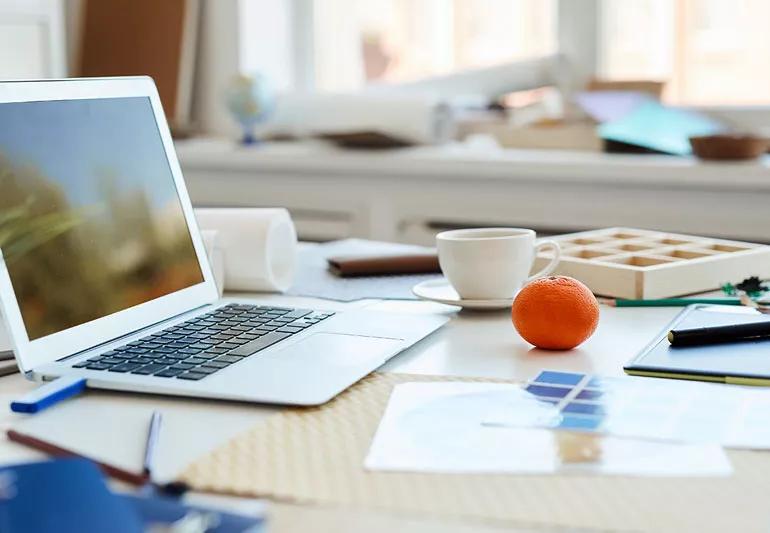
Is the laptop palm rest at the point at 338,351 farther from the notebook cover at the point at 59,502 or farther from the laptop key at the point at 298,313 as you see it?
the notebook cover at the point at 59,502

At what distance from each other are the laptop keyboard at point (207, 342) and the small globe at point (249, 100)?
5.84ft

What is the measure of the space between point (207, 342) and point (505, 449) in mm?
355

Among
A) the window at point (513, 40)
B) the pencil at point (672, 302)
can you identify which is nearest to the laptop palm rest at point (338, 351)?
the pencil at point (672, 302)

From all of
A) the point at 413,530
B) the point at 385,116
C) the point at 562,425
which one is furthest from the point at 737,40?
the point at 413,530

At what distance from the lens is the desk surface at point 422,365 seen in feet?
2.49

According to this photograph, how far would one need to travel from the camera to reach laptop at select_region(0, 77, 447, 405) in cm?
89

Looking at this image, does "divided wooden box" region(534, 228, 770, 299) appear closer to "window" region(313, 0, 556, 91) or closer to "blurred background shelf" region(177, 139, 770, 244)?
"blurred background shelf" region(177, 139, 770, 244)

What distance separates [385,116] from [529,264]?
1.58 metres

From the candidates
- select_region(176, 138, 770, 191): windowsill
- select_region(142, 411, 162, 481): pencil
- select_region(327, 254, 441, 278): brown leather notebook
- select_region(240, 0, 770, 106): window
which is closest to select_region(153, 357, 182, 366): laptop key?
select_region(142, 411, 162, 481): pencil

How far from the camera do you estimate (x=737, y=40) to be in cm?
259

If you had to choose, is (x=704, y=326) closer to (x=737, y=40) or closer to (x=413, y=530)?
(x=413, y=530)

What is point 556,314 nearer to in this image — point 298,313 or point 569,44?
point 298,313

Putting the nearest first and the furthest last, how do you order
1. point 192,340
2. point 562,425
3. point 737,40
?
point 562,425 → point 192,340 → point 737,40

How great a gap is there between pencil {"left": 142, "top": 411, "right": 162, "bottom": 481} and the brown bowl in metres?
1.67
